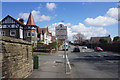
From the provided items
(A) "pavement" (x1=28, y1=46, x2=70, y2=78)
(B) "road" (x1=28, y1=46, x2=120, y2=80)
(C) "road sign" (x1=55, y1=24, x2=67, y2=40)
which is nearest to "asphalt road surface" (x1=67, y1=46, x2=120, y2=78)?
(B) "road" (x1=28, y1=46, x2=120, y2=80)

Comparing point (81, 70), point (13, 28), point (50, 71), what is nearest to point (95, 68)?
point (81, 70)

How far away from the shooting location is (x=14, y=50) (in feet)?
20.7

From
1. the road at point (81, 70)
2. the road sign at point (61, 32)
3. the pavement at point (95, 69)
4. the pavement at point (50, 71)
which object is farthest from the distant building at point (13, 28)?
the road sign at point (61, 32)

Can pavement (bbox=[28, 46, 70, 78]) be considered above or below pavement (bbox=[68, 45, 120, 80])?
above

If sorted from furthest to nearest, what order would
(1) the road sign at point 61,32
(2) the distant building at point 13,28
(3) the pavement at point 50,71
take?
(2) the distant building at point 13,28 < (1) the road sign at point 61,32 < (3) the pavement at point 50,71

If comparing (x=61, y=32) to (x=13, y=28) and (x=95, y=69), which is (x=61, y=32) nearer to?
(x=95, y=69)

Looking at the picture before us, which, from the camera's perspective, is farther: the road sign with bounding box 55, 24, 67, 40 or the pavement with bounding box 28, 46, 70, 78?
the road sign with bounding box 55, 24, 67, 40

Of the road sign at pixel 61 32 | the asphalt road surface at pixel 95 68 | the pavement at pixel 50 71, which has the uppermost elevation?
the road sign at pixel 61 32

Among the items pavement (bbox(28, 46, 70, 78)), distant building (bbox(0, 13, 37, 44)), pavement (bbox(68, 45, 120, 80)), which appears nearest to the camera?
pavement (bbox(28, 46, 70, 78))

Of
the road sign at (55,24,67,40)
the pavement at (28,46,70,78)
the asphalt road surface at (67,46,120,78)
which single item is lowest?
the asphalt road surface at (67,46,120,78)

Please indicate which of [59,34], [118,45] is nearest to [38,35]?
[118,45]

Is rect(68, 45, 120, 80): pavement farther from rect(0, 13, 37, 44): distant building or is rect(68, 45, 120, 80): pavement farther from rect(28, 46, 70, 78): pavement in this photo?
rect(0, 13, 37, 44): distant building

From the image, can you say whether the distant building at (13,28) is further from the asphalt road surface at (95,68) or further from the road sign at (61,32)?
the road sign at (61,32)

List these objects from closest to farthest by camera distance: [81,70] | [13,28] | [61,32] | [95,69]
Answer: [61,32] → [81,70] → [95,69] → [13,28]
